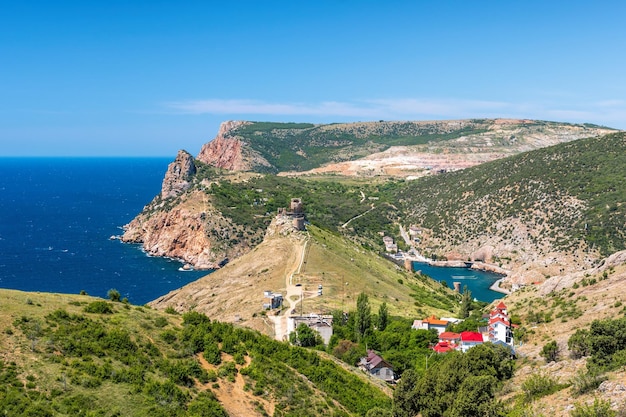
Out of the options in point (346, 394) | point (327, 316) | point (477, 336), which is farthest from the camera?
point (327, 316)

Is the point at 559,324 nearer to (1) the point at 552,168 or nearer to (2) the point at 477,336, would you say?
(2) the point at 477,336

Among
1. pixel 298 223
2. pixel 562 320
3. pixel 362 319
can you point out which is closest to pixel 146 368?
pixel 562 320

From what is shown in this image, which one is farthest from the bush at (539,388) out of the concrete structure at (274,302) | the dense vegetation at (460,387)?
the concrete structure at (274,302)

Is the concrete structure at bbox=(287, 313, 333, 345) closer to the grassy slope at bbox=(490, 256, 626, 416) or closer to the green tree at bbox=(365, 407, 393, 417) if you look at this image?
the grassy slope at bbox=(490, 256, 626, 416)

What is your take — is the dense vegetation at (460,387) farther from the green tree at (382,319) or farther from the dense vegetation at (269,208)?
the dense vegetation at (269,208)

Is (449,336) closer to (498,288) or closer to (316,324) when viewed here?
(316,324)

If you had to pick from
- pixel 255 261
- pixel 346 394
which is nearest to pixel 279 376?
pixel 346 394
